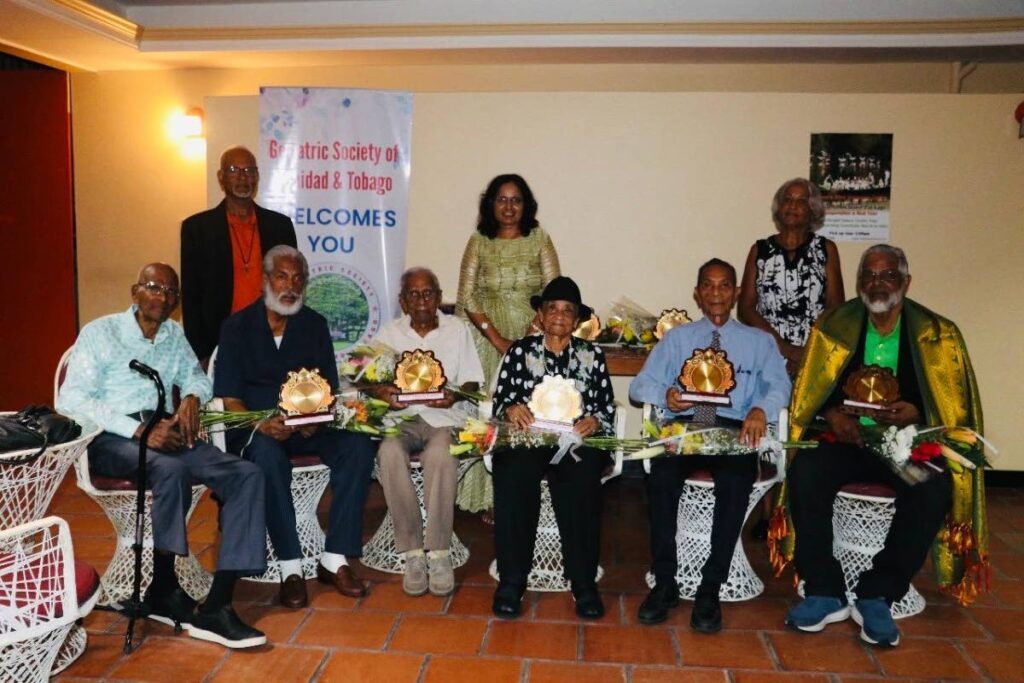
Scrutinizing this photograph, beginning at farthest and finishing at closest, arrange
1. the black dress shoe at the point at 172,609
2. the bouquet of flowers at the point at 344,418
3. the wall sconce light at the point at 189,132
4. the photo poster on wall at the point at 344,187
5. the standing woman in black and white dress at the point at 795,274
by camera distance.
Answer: the wall sconce light at the point at 189,132 → the photo poster on wall at the point at 344,187 → the standing woman in black and white dress at the point at 795,274 → the bouquet of flowers at the point at 344,418 → the black dress shoe at the point at 172,609

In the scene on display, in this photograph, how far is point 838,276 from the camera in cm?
427

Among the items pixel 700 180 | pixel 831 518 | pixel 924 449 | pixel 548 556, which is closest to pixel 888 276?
pixel 924 449

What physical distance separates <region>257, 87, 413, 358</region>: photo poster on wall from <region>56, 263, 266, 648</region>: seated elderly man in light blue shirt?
2.02 metres

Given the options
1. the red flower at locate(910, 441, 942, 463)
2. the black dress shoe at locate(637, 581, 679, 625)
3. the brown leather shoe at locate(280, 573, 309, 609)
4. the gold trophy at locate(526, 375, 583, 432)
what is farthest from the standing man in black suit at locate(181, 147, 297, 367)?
the red flower at locate(910, 441, 942, 463)

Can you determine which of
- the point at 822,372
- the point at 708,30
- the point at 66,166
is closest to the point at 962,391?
the point at 822,372

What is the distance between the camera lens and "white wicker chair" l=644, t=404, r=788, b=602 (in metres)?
3.56

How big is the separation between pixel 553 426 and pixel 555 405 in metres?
0.08

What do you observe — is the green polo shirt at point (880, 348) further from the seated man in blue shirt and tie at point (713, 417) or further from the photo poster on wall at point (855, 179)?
the photo poster on wall at point (855, 179)

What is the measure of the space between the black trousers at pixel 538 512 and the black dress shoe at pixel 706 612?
418 millimetres

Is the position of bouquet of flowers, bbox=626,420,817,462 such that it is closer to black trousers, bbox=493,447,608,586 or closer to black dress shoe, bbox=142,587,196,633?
black trousers, bbox=493,447,608,586

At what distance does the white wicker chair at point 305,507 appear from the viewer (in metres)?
3.63

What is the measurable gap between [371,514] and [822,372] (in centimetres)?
250

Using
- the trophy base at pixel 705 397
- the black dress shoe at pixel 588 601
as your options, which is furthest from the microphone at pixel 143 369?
the trophy base at pixel 705 397

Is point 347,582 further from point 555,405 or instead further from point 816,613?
point 816,613
